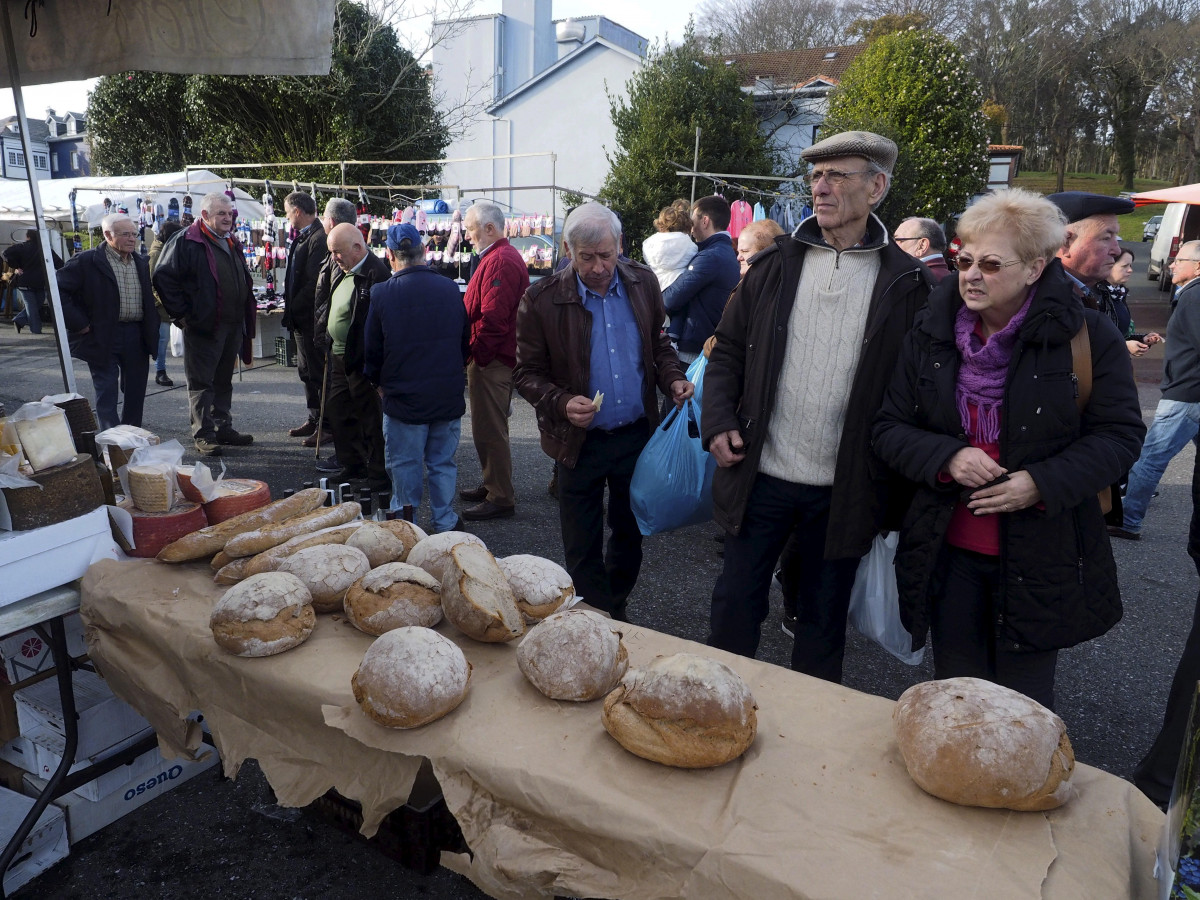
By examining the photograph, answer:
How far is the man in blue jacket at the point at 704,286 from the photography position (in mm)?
4898

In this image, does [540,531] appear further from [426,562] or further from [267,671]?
[267,671]

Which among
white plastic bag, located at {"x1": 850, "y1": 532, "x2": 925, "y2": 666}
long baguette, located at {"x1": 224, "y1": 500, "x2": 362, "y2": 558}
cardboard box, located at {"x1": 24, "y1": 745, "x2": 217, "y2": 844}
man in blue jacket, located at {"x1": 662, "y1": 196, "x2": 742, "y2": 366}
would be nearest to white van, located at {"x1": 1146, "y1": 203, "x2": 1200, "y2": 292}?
man in blue jacket, located at {"x1": 662, "y1": 196, "x2": 742, "y2": 366}

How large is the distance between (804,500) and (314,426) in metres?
5.62

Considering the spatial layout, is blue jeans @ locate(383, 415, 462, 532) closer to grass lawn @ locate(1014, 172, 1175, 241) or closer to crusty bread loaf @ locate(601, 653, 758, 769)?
crusty bread loaf @ locate(601, 653, 758, 769)

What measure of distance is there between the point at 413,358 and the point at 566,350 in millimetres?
1425

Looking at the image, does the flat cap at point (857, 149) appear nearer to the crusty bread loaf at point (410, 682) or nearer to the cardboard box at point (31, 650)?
the crusty bread loaf at point (410, 682)

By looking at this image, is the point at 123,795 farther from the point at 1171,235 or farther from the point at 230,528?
the point at 1171,235

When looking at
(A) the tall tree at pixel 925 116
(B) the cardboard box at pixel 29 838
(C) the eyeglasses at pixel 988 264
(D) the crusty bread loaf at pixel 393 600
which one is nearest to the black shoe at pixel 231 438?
(B) the cardboard box at pixel 29 838

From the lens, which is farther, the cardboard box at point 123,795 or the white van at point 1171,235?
the white van at point 1171,235

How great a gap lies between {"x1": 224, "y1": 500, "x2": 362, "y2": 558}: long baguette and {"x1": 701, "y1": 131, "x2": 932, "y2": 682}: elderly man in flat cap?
118 cm

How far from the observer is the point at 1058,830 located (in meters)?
1.32

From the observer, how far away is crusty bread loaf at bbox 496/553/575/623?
197 centimetres

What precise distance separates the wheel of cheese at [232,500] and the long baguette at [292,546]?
0.40 meters

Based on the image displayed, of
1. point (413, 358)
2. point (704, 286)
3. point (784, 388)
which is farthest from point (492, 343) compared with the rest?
point (784, 388)
